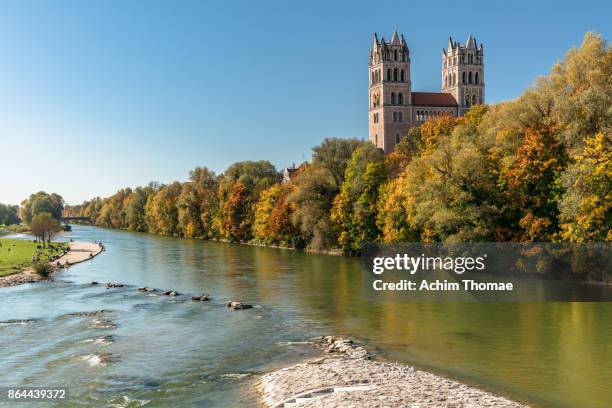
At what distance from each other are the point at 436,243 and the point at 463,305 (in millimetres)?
18732

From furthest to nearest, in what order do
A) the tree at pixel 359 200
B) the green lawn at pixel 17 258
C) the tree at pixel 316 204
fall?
the tree at pixel 316 204 < the tree at pixel 359 200 < the green lawn at pixel 17 258

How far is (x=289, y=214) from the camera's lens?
91.6 meters

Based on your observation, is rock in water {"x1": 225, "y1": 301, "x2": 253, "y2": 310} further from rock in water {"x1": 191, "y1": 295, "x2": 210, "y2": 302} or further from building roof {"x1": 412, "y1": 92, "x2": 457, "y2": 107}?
building roof {"x1": 412, "y1": 92, "x2": 457, "y2": 107}

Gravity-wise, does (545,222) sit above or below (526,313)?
above

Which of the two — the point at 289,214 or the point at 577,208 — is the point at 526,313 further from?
the point at 289,214

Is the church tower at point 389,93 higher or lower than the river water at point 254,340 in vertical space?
higher

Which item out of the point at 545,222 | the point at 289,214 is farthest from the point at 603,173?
the point at 289,214

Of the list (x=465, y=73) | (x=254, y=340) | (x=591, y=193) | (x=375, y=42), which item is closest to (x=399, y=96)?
(x=375, y=42)

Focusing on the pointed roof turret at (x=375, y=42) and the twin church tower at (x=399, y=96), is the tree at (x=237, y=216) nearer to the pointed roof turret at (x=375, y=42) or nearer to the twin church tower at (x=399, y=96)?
the twin church tower at (x=399, y=96)

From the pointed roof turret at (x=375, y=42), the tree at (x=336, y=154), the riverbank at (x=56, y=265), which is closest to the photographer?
the riverbank at (x=56, y=265)

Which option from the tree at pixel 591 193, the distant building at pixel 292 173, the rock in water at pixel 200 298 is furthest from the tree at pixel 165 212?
the tree at pixel 591 193

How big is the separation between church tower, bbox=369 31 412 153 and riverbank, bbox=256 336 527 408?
13252 centimetres

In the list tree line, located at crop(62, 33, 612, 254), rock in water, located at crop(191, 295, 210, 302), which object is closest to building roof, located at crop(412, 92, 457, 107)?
tree line, located at crop(62, 33, 612, 254)

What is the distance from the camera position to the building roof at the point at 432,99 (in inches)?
6448
